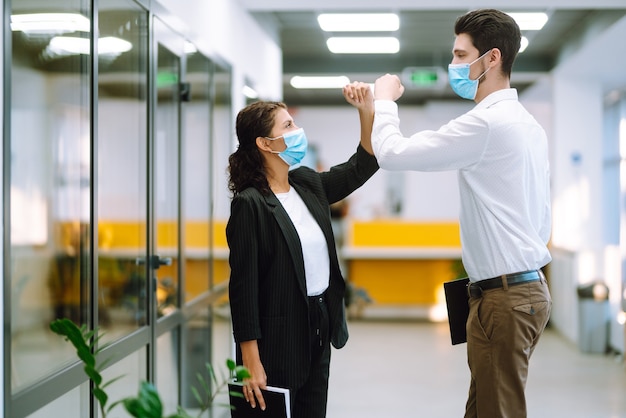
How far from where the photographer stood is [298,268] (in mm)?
2203

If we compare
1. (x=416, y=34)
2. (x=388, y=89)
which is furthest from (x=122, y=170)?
(x=416, y=34)

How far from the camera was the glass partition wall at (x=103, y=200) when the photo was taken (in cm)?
223

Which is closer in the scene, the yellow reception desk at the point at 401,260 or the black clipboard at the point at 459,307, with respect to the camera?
the black clipboard at the point at 459,307

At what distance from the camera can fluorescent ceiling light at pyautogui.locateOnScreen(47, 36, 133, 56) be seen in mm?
2463

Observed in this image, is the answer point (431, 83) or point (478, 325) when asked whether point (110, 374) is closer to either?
point (478, 325)

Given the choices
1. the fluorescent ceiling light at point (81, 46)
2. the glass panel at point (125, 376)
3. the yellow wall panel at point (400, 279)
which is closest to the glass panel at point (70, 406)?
the glass panel at point (125, 376)

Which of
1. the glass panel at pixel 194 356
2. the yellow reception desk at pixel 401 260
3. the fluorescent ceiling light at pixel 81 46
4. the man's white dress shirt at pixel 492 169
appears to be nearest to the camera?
the man's white dress shirt at pixel 492 169

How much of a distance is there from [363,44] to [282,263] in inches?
276

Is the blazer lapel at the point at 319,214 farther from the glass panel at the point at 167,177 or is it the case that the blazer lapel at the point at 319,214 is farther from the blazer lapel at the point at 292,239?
the glass panel at the point at 167,177

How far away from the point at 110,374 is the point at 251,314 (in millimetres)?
1111

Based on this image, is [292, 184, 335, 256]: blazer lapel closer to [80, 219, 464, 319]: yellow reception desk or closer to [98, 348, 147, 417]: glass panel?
[98, 348, 147, 417]: glass panel

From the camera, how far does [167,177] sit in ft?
12.5

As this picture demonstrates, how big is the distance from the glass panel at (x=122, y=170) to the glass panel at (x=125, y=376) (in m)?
0.13

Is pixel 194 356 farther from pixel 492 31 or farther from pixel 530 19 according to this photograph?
pixel 530 19
